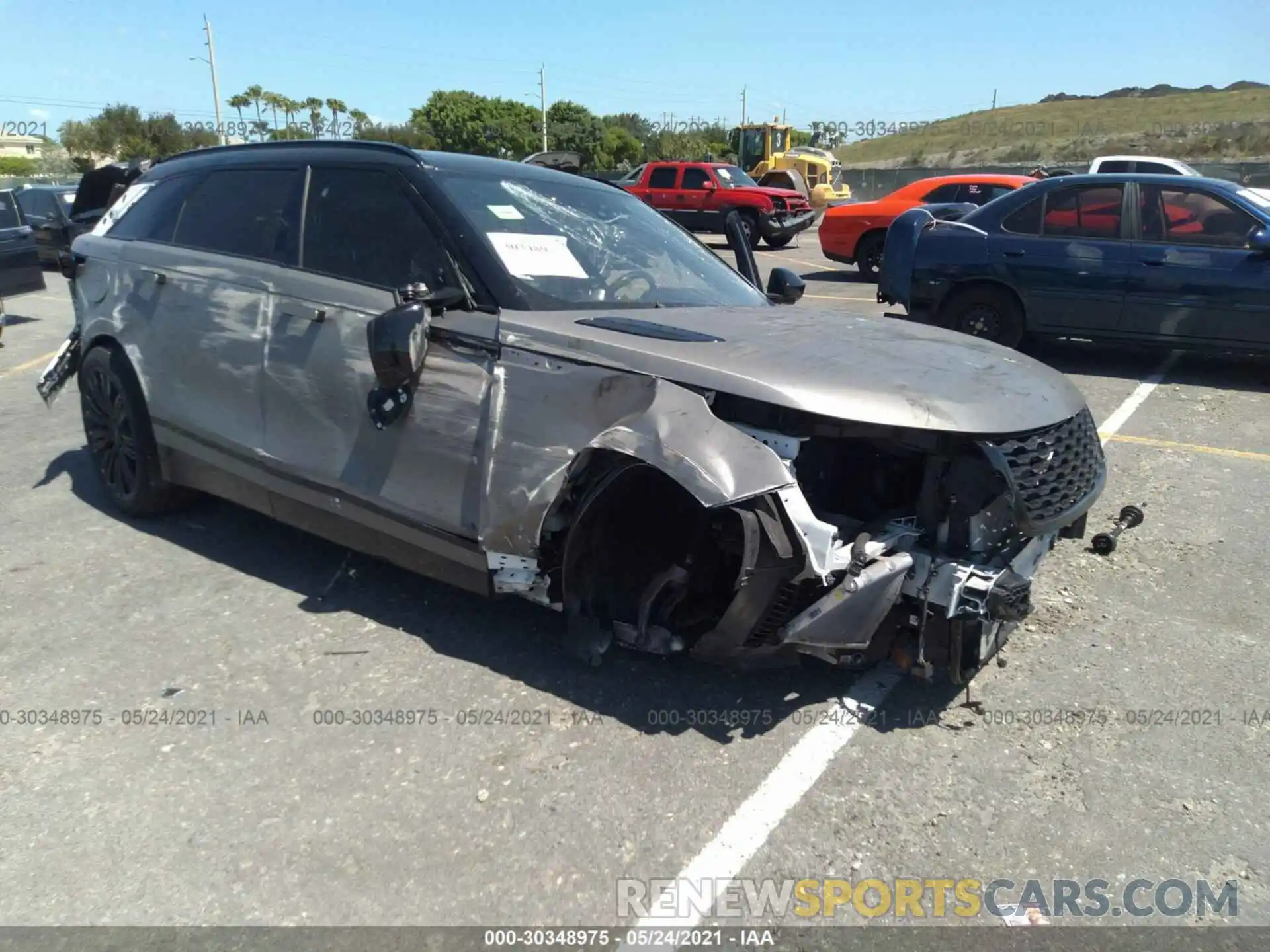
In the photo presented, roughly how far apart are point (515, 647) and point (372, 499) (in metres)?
0.78

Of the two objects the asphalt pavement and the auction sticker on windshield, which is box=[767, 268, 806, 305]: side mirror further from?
the auction sticker on windshield

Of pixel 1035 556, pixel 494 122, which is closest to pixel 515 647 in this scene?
pixel 1035 556

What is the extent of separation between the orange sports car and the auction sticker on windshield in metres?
11.6

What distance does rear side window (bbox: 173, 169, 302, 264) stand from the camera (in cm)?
412

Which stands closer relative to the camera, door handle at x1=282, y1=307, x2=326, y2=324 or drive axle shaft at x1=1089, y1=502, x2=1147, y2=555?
door handle at x1=282, y1=307, x2=326, y2=324

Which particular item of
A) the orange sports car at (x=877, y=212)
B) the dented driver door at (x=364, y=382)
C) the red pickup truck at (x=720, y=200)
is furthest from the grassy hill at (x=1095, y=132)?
the dented driver door at (x=364, y=382)

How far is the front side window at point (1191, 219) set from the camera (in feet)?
25.8

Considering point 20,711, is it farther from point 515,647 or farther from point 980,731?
point 980,731

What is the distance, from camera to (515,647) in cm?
364

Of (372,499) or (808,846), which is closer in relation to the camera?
(808,846)

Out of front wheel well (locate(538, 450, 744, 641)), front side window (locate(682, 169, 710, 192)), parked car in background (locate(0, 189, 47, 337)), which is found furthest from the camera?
front side window (locate(682, 169, 710, 192))

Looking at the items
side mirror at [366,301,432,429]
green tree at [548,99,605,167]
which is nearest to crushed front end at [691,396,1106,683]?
side mirror at [366,301,432,429]

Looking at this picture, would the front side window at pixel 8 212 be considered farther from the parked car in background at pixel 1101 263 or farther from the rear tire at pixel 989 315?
the rear tire at pixel 989 315

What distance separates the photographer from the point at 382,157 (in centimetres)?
387
